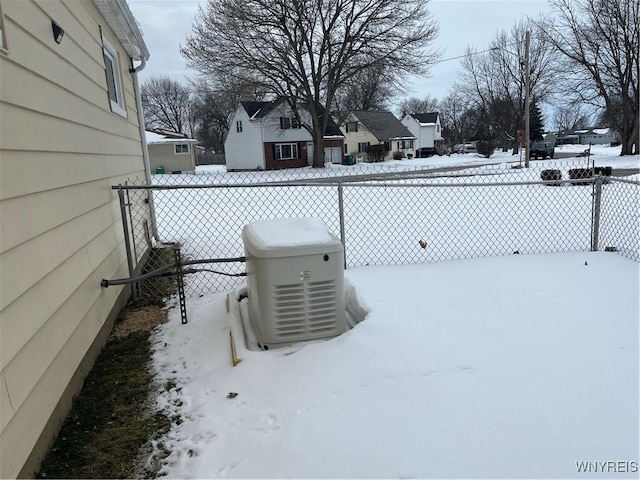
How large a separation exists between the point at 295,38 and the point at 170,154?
11291 mm

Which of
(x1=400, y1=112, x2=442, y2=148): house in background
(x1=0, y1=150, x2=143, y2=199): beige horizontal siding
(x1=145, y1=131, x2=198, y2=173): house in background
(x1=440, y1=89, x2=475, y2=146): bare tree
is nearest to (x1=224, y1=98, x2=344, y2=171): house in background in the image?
(x1=145, y1=131, x2=198, y2=173): house in background

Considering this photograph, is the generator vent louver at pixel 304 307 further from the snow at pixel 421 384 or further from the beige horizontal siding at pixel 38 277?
the beige horizontal siding at pixel 38 277

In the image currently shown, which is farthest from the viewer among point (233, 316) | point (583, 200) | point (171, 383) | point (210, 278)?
point (583, 200)

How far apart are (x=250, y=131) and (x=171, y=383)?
103ft

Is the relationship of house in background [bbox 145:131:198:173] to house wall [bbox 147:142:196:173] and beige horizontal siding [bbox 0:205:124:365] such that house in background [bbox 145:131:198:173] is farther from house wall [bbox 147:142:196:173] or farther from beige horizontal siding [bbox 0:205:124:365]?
beige horizontal siding [bbox 0:205:124:365]

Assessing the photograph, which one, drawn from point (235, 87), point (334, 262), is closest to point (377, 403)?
point (334, 262)

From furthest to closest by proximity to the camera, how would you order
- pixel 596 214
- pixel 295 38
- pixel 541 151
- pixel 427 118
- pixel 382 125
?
1. pixel 427 118
2. pixel 382 125
3. pixel 541 151
4. pixel 295 38
5. pixel 596 214

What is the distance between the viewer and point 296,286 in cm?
301

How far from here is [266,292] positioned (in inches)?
118

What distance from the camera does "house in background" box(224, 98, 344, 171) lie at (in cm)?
3212

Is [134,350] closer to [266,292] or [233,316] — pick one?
[233,316]

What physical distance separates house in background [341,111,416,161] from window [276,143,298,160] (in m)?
9.36

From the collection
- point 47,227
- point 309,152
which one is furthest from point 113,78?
point 309,152

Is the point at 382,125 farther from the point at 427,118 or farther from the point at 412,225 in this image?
the point at 412,225
